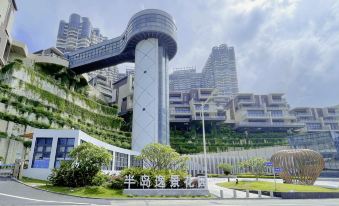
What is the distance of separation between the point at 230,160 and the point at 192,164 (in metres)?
12.1

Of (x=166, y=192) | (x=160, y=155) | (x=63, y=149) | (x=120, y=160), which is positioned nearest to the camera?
(x=166, y=192)

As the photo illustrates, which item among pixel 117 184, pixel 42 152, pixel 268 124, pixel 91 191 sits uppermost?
pixel 268 124

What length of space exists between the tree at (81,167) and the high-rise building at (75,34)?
14616cm

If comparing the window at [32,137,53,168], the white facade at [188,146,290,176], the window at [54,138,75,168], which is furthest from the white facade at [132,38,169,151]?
the window at [32,137,53,168]

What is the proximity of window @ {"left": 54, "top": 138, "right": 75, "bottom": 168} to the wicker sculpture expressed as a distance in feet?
101

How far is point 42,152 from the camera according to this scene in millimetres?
31188

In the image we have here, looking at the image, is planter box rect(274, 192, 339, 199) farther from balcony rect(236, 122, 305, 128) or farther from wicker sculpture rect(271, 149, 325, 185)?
balcony rect(236, 122, 305, 128)

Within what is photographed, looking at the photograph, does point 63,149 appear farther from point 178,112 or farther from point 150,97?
point 178,112

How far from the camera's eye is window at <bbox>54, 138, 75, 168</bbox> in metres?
30.7

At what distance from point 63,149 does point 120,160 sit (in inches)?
739

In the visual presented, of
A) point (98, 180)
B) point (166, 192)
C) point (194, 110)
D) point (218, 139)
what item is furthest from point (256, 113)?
point (98, 180)

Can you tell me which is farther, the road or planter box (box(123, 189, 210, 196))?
planter box (box(123, 189, 210, 196))

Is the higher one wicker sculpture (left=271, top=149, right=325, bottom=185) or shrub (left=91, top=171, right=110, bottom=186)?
wicker sculpture (left=271, top=149, right=325, bottom=185)

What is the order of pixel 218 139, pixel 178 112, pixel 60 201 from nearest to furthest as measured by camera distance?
pixel 60 201
pixel 218 139
pixel 178 112
